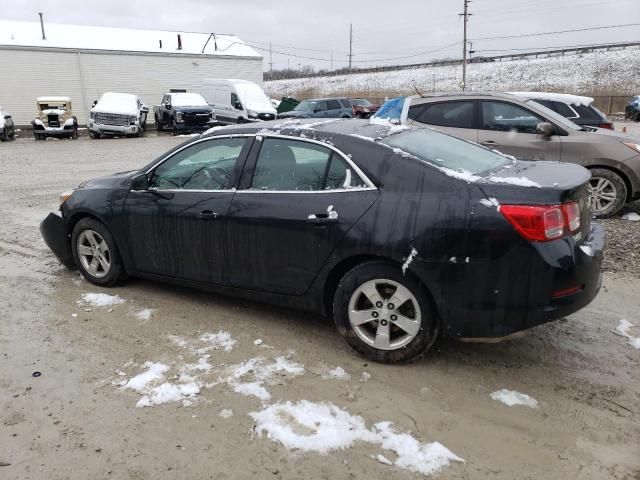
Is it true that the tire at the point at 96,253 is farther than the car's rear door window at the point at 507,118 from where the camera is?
No

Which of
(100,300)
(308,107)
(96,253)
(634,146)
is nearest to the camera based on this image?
(100,300)

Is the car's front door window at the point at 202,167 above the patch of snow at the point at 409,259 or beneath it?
above

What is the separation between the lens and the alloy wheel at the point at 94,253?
16.7 ft

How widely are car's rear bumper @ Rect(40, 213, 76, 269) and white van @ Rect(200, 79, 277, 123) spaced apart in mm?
19318

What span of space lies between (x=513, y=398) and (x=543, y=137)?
5076mm

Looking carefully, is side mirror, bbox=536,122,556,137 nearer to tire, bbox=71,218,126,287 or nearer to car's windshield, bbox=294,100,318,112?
tire, bbox=71,218,126,287

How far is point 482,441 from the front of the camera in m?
2.90

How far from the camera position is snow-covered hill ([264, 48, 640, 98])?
208 feet

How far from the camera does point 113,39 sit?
35.6 meters

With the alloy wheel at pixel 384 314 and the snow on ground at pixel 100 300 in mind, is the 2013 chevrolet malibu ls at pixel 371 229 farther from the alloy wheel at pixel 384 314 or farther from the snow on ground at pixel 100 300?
the snow on ground at pixel 100 300

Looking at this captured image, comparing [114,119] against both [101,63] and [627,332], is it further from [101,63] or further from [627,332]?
[627,332]

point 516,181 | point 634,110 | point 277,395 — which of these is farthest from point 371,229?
point 634,110

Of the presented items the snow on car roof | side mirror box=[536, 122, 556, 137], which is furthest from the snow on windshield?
side mirror box=[536, 122, 556, 137]

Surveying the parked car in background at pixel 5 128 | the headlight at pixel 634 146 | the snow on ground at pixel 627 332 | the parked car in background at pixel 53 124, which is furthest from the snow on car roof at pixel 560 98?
the parked car in background at pixel 5 128
